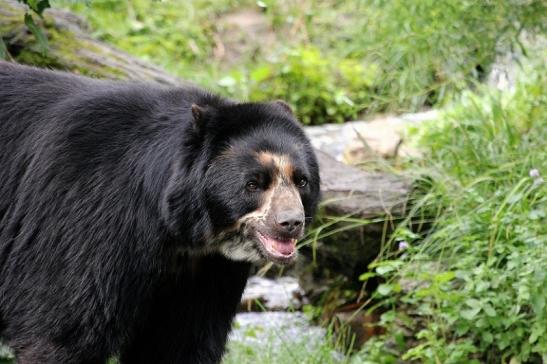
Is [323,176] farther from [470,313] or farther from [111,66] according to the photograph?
[470,313]

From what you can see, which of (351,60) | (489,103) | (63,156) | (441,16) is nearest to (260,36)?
(351,60)

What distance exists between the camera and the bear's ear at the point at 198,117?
4570mm

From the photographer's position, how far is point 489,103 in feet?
26.9

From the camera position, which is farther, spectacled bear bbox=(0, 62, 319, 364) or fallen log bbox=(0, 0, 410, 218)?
fallen log bbox=(0, 0, 410, 218)

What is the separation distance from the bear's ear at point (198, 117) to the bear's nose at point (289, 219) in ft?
1.66

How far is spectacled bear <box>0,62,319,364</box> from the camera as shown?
4.64 m

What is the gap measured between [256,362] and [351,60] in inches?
277

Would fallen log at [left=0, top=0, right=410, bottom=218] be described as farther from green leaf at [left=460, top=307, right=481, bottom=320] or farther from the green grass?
green leaf at [left=460, top=307, right=481, bottom=320]

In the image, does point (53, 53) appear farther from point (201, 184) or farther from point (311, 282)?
point (201, 184)

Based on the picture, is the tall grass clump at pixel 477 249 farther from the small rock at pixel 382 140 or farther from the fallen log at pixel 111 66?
the small rock at pixel 382 140

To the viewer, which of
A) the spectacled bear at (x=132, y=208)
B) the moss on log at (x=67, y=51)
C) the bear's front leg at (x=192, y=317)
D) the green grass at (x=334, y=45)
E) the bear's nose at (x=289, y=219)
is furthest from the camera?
the moss on log at (x=67, y=51)

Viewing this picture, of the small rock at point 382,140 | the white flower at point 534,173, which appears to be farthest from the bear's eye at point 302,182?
the small rock at point 382,140

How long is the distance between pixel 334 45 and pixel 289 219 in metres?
9.53

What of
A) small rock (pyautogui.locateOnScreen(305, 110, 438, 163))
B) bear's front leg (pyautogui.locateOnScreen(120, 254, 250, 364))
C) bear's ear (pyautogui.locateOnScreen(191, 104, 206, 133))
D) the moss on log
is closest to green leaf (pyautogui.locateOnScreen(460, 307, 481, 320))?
bear's front leg (pyautogui.locateOnScreen(120, 254, 250, 364))
